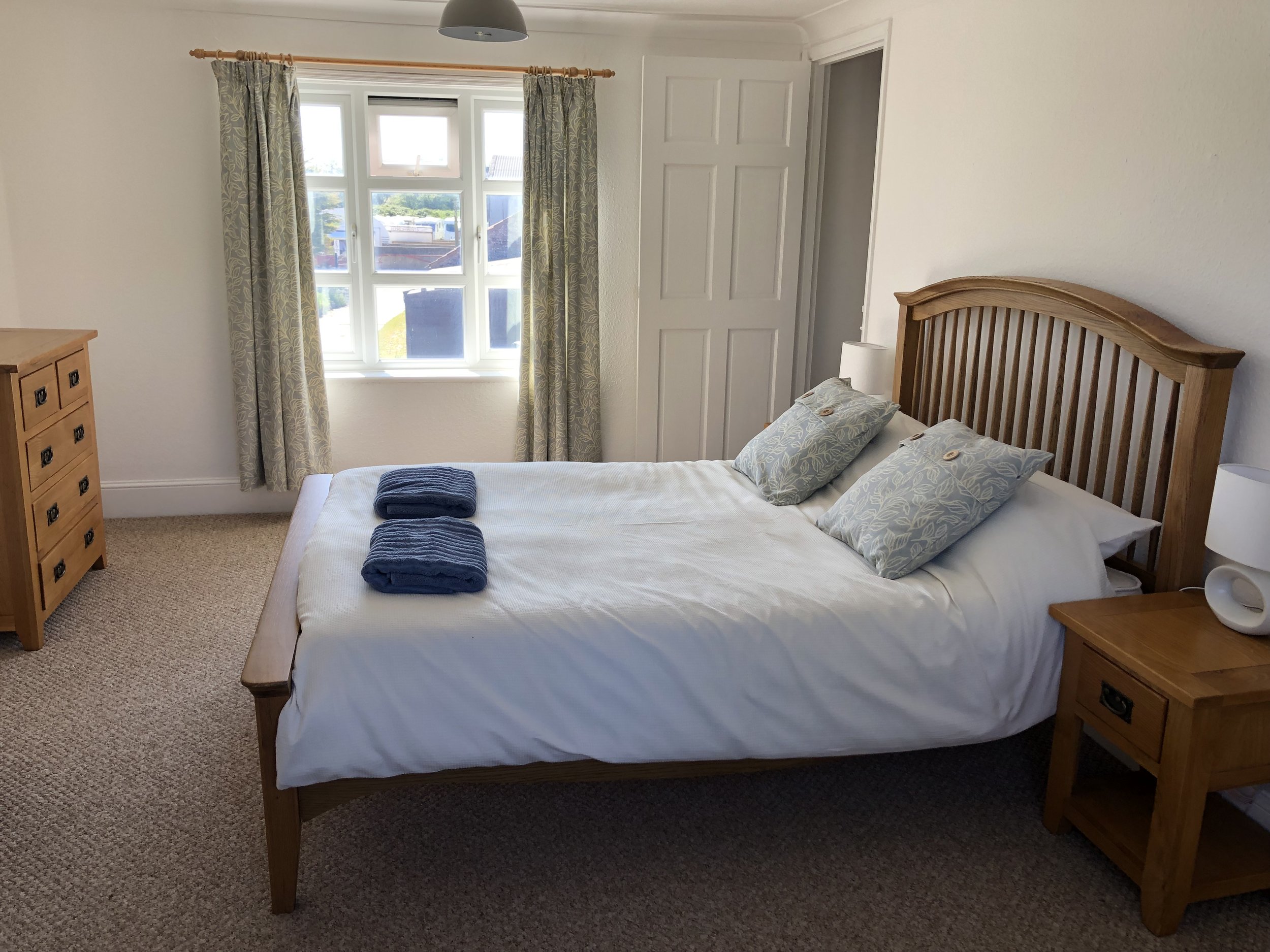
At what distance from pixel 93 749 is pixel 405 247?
289cm

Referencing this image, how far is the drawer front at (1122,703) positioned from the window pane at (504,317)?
337 cm

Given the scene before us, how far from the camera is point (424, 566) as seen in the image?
2.23m

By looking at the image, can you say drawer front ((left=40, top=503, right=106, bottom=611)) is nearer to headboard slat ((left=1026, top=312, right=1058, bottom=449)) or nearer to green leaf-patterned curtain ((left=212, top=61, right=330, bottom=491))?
green leaf-patterned curtain ((left=212, top=61, right=330, bottom=491))

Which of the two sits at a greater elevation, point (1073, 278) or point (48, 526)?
point (1073, 278)

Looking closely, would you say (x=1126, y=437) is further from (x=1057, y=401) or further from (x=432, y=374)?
(x=432, y=374)

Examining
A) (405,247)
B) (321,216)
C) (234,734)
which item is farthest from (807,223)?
(234,734)

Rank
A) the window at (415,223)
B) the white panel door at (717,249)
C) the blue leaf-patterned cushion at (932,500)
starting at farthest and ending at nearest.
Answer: the window at (415,223)
the white panel door at (717,249)
the blue leaf-patterned cushion at (932,500)

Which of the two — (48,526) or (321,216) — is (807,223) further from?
(48,526)

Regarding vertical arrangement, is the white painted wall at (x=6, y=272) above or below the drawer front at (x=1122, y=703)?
above

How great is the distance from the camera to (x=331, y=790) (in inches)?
83.4

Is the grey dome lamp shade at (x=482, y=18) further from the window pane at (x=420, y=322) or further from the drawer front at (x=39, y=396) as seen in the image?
the window pane at (x=420, y=322)

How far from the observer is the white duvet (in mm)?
2074

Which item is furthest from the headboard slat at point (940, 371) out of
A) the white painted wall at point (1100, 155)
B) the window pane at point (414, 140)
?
the window pane at point (414, 140)

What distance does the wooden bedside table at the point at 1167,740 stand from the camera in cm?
198
